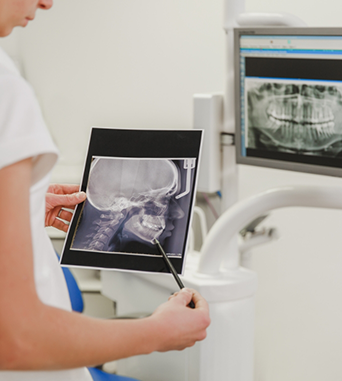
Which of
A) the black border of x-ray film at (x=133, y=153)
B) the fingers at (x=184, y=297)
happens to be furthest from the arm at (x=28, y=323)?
the black border of x-ray film at (x=133, y=153)

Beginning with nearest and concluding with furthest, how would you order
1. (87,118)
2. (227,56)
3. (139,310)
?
(227,56), (139,310), (87,118)

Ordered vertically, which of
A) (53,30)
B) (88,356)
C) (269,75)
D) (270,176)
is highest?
(53,30)

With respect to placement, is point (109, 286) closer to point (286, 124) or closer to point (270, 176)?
point (270, 176)

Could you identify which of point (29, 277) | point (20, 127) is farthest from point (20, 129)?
point (29, 277)

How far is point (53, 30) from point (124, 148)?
177cm

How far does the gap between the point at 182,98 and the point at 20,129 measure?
169 cm

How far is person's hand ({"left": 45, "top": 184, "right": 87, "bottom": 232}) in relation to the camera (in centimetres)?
80

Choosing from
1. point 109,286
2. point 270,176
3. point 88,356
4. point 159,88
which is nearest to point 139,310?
point 109,286

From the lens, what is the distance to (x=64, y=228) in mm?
849

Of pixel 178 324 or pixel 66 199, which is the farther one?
pixel 66 199

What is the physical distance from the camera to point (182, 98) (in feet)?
6.89

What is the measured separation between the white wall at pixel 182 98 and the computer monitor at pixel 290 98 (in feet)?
1.78

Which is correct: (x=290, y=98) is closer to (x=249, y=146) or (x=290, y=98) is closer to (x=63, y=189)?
(x=249, y=146)

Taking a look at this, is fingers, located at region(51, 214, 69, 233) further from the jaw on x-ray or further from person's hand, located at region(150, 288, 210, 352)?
person's hand, located at region(150, 288, 210, 352)
